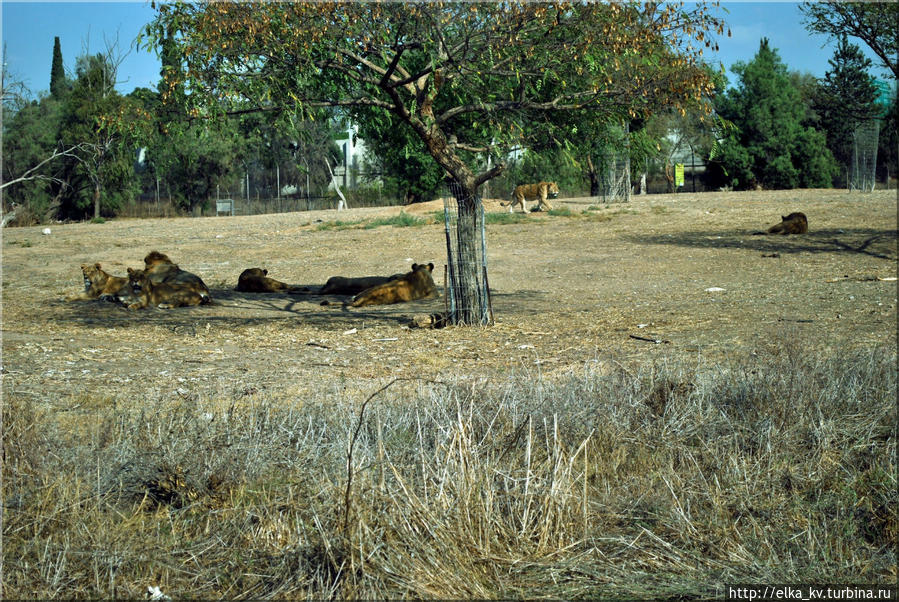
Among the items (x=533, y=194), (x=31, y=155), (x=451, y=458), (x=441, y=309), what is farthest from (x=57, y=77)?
(x=451, y=458)

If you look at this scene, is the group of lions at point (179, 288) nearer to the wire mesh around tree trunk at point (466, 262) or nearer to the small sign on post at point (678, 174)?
the wire mesh around tree trunk at point (466, 262)

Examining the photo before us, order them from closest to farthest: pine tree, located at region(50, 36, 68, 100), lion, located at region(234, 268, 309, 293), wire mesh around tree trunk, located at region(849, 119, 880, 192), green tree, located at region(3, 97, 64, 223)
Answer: lion, located at region(234, 268, 309, 293) < wire mesh around tree trunk, located at region(849, 119, 880, 192) < green tree, located at region(3, 97, 64, 223) < pine tree, located at region(50, 36, 68, 100)

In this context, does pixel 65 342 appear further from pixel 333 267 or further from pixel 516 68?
pixel 333 267

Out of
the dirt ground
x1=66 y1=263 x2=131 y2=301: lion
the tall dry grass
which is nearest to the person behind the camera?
the tall dry grass

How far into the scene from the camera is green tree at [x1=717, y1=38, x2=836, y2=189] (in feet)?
155

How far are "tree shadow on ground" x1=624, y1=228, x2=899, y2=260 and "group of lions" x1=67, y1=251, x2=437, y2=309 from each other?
26.9ft

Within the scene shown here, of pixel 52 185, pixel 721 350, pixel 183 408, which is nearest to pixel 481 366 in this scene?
pixel 721 350

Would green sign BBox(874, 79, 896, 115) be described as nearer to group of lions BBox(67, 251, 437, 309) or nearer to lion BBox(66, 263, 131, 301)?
group of lions BBox(67, 251, 437, 309)

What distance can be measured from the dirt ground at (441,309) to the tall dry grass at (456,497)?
3.33ft

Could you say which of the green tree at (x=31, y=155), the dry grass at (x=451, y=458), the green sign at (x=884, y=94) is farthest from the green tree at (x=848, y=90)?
the green tree at (x=31, y=155)

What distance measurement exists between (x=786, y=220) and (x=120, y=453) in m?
19.3

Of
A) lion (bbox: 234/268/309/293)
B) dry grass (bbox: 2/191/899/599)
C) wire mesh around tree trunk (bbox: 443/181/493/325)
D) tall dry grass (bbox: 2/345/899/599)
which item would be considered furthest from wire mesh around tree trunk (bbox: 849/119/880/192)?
tall dry grass (bbox: 2/345/899/599)

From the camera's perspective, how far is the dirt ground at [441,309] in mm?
8273

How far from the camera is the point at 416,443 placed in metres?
5.11
